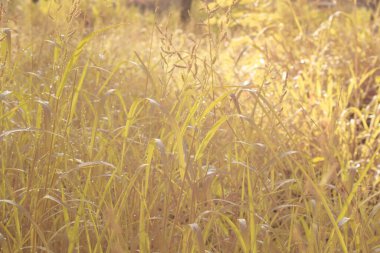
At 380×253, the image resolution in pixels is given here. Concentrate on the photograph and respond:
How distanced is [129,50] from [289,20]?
1273 millimetres

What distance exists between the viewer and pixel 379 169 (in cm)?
230

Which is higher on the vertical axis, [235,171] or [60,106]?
[60,106]

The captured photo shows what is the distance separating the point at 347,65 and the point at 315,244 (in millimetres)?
2140

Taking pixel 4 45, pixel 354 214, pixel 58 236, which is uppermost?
pixel 4 45

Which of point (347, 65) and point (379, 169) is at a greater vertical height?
point (347, 65)

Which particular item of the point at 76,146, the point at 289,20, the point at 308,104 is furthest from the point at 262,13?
the point at 76,146

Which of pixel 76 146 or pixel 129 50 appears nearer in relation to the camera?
pixel 76 146

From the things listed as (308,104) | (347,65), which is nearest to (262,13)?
(347,65)

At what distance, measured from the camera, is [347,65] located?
11.4ft

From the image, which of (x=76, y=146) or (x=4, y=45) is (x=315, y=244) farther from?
(x=4, y=45)

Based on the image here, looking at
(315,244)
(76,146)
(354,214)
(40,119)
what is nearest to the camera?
(315,244)

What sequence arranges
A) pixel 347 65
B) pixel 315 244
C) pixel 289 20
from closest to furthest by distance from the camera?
pixel 315 244
pixel 347 65
pixel 289 20

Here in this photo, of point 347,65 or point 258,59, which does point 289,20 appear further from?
point 347,65

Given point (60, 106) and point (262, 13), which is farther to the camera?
point (262, 13)
